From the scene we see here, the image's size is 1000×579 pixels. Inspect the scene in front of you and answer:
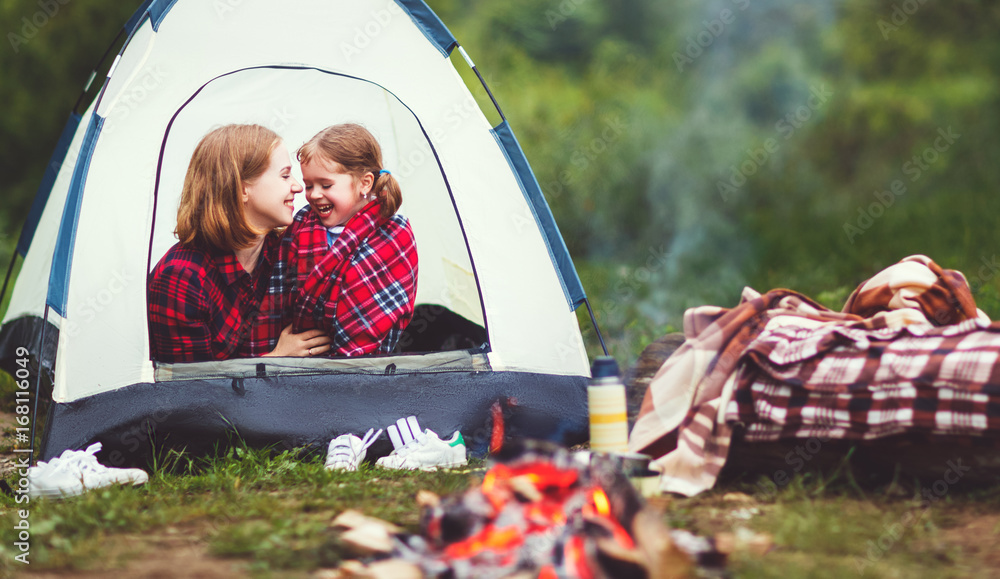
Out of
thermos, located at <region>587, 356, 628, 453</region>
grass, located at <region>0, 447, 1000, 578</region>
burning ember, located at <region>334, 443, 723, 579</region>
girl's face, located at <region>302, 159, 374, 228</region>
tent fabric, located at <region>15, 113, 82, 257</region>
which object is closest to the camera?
burning ember, located at <region>334, 443, 723, 579</region>

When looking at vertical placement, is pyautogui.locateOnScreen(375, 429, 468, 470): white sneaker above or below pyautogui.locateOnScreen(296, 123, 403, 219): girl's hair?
below

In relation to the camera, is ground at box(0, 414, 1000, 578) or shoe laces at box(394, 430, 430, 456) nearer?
ground at box(0, 414, 1000, 578)

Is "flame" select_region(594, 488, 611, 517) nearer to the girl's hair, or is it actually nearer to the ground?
the ground

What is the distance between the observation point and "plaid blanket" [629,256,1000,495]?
82.4 inches

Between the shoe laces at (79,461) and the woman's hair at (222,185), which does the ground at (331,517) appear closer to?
the shoe laces at (79,461)

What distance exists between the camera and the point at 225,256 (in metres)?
3.09

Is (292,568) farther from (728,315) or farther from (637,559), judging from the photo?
(728,315)

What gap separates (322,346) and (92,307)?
0.78m

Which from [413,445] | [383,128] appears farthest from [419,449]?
[383,128]

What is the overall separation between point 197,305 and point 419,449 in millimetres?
920

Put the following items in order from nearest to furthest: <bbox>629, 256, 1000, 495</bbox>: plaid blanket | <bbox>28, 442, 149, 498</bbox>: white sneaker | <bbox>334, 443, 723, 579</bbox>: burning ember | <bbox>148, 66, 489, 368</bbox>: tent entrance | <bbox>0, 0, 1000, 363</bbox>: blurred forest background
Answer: <bbox>334, 443, 723, 579</bbox>: burning ember < <bbox>629, 256, 1000, 495</bbox>: plaid blanket < <bbox>28, 442, 149, 498</bbox>: white sneaker < <bbox>148, 66, 489, 368</bbox>: tent entrance < <bbox>0, 0, 1000, 363</bbox>: blurred forest background

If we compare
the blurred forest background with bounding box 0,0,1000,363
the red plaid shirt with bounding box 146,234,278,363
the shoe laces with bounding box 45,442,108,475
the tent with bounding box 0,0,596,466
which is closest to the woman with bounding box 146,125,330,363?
the red plaid shirt with bounding box 146,234,278,363

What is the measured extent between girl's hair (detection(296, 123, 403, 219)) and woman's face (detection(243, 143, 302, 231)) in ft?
0.52

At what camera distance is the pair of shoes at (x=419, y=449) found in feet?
8.86
